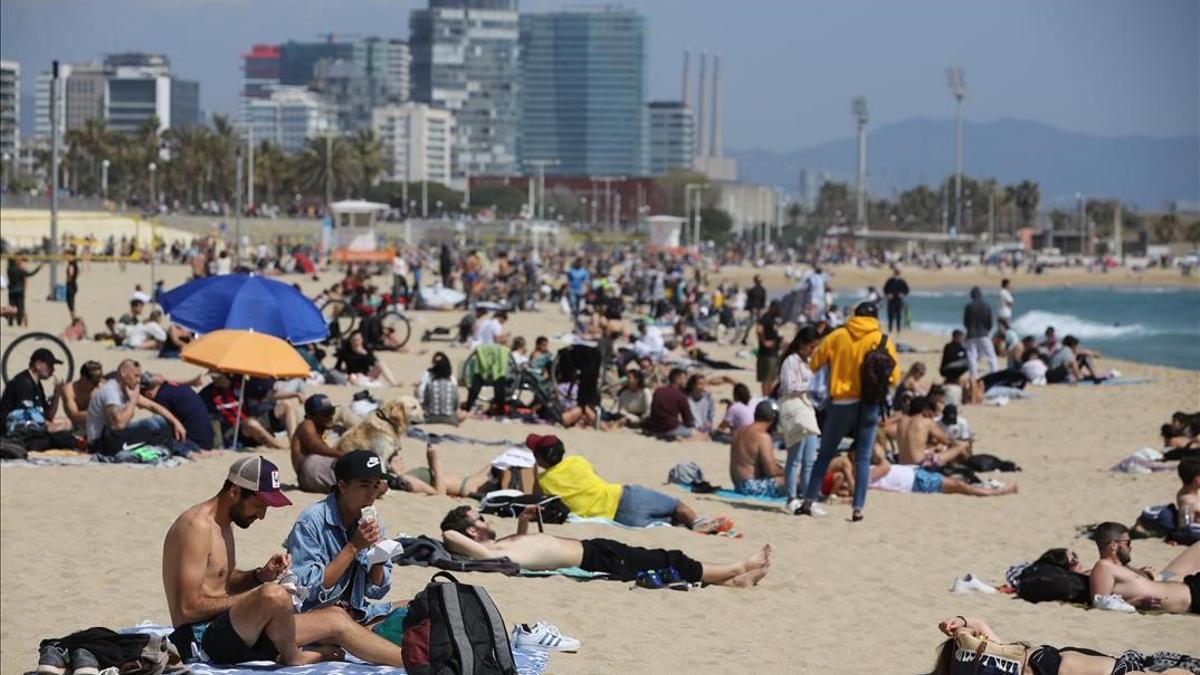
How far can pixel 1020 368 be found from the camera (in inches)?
887

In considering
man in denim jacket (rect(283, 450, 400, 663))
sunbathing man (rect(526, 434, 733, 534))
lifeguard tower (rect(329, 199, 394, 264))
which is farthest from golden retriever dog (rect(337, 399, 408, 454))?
lifeguard tower (rect(329, 199, 394, 264))

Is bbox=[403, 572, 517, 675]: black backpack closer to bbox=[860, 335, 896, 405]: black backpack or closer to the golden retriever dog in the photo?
the golden retriever dog

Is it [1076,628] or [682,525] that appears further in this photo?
[682,525]

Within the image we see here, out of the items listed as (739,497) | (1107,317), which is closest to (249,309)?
(739,497)

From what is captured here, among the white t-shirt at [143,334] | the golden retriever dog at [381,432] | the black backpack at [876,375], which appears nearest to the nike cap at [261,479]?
the golden retriever dog at [381,432]

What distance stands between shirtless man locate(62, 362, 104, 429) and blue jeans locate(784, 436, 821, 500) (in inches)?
199

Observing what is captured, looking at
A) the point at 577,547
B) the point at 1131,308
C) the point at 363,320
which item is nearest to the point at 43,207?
the point at 1131,308

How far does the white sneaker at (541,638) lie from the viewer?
7344 millimetres

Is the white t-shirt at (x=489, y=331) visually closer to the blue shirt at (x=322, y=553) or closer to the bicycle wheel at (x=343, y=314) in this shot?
the bicycle wheel at (x=343, y=314)

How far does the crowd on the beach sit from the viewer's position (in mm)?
6438

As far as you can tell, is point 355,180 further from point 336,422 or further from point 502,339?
point 336,422

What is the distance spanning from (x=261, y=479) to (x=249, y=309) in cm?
873

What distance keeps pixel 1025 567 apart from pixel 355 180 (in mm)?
121433

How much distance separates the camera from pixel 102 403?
11945 millimetres
